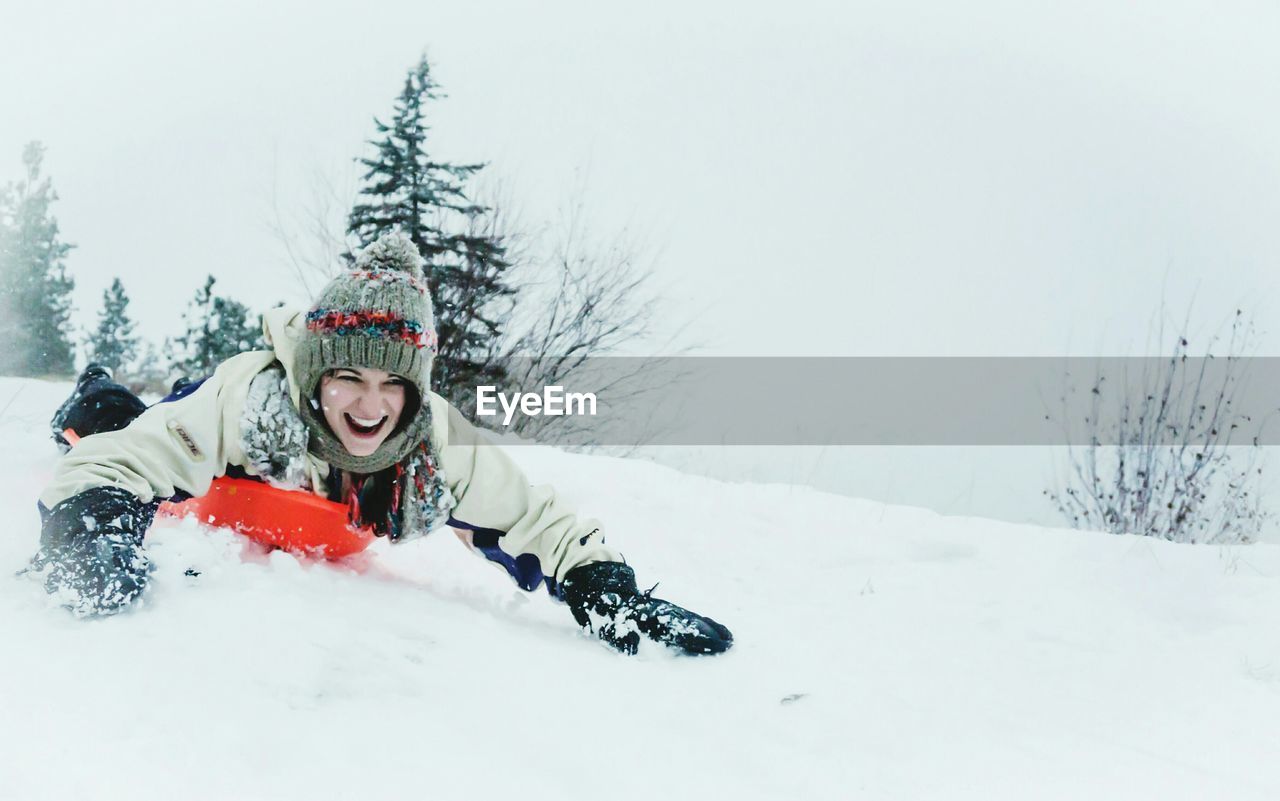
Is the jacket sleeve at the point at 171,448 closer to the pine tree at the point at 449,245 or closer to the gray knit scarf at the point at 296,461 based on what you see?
the gray knit scarf at the point at 296,461

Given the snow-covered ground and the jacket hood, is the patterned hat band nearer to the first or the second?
the jacket hood

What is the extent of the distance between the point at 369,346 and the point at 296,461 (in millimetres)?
338

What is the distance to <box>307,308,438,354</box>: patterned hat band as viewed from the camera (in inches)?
86.6

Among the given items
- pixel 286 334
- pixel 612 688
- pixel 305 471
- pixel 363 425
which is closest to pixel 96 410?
pixel 286 334

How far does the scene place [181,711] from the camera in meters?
1.32

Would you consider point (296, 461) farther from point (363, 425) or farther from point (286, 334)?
point (286, 334)

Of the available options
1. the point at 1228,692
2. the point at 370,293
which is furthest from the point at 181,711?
the point at 1228,692

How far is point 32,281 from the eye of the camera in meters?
18.5

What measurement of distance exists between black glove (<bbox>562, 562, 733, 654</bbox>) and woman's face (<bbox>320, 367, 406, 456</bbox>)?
644 mm

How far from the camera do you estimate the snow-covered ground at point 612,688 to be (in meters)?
1.28

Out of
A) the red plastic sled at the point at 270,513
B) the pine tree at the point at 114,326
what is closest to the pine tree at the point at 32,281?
the pine tree at the point at 114,326

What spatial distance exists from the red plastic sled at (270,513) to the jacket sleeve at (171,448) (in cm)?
10

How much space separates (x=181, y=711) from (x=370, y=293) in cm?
120

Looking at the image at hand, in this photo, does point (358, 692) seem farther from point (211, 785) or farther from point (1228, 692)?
point (1228, 692)
